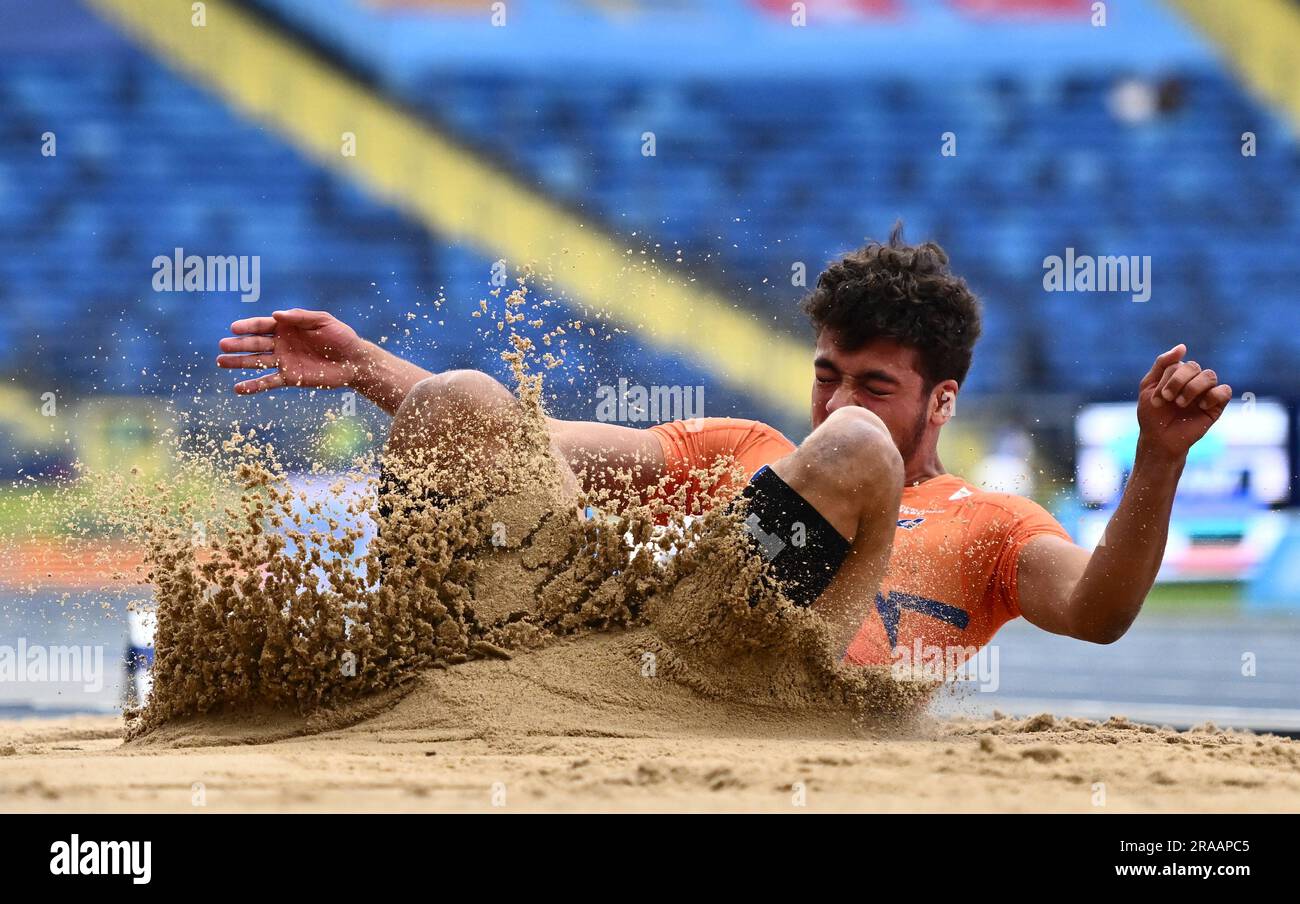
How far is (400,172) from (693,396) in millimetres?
3503

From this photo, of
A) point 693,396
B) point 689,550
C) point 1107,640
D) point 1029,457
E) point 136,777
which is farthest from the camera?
point 1029,457

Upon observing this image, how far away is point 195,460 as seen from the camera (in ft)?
8.90

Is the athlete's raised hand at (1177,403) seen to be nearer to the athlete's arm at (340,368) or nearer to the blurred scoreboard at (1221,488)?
the athlete's arm at (340,368)

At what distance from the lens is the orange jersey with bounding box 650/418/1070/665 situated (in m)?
2.62

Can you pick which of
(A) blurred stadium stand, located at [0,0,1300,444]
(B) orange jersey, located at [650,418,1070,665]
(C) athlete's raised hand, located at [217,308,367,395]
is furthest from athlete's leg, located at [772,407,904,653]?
(A) blurred stadium stand, located at [0,0,1300,444]

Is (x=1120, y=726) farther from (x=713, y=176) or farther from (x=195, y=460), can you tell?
(x=713, y=176)

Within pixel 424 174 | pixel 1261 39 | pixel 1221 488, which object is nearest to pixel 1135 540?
pixel 1221 488

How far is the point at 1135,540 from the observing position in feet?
8.09

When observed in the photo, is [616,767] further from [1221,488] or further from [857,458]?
[1221,488]

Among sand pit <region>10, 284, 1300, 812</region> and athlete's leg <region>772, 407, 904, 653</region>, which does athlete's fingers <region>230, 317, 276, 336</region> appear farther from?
athlete's leg <region>772, 407, 904, 653</region>

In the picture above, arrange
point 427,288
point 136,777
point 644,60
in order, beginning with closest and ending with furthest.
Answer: point 136,777 → point 427,288 → point 644,60

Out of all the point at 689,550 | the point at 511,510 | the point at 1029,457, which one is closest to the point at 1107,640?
the point at 689,550

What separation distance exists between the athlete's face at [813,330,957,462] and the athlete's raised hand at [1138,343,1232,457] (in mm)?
619

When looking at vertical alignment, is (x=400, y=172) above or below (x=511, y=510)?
above
